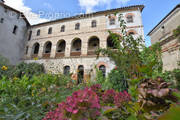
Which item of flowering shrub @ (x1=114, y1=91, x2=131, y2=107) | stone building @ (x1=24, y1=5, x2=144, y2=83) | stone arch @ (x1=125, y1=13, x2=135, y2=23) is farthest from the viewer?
stone arch @ (x1=125, y1=13, x2=135, y2=23)

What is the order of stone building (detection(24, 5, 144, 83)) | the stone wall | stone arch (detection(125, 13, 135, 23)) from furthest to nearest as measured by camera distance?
the stone wall
stone arch (detection(125, 13, 135, 23))
stone building (detection(24, 5, 144, 83))

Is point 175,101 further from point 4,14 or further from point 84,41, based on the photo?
A: point 4,14

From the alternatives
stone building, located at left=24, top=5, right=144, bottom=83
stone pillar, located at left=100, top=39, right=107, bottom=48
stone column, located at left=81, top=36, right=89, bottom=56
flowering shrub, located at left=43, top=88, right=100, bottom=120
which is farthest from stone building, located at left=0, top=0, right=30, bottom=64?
flowering shrub, located at left=43, top=88, right=100, bottom=120

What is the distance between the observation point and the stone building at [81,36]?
10055 mm

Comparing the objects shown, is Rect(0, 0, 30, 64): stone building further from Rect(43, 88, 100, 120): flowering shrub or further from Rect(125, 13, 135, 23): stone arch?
Rect(43, 88, 100, 120): flowering shrub

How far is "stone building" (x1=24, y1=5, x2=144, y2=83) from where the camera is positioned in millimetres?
10055

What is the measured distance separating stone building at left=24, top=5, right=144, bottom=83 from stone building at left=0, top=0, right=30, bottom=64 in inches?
40.0

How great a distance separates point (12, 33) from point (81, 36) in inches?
378

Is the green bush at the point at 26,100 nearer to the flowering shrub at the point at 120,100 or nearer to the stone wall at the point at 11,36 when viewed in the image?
the flowering shrub at the point at 120,100

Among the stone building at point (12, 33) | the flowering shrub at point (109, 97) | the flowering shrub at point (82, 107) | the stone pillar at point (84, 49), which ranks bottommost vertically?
the flowering shrub at point (109, 97)

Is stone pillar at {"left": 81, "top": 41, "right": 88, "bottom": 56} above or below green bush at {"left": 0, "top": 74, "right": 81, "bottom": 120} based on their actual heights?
above

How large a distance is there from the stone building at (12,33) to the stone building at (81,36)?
1016 mm

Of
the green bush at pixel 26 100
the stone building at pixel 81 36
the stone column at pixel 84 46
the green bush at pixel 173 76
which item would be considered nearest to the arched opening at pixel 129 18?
the stone building at pixel 81 36

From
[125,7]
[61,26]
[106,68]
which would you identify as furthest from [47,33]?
[125,7]
